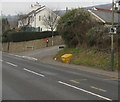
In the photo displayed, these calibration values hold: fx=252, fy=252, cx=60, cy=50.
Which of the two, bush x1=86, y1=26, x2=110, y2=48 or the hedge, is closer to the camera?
bush x1=86, y1=26, x2=110, y2=48

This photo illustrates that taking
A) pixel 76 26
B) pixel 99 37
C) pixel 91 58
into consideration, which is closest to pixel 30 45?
pixel 76 26

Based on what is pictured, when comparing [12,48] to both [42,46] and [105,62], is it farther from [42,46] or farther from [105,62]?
[105,62]

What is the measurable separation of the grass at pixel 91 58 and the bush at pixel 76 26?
1.55 metres

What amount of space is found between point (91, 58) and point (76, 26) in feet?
20.8

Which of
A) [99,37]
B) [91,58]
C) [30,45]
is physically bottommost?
[30,45]

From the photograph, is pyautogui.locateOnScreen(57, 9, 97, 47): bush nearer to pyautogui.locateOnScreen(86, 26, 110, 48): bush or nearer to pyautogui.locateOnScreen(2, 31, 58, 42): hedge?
pyautogui.locateOnScreen(86, 26, 110, 48): bush

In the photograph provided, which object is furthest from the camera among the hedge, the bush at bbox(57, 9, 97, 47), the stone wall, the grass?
the hedge

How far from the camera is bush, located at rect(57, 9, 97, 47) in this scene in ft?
89.1

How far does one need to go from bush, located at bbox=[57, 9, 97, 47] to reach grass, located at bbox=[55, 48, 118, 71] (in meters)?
1.55

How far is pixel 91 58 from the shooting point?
22.4m

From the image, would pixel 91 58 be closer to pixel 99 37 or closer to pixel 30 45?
pixel 99 37

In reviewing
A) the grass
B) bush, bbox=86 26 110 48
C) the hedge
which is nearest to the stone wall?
the hedge

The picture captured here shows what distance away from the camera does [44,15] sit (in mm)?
65750

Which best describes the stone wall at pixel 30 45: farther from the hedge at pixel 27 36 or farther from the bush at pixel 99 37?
the bush at pixel 99 37
